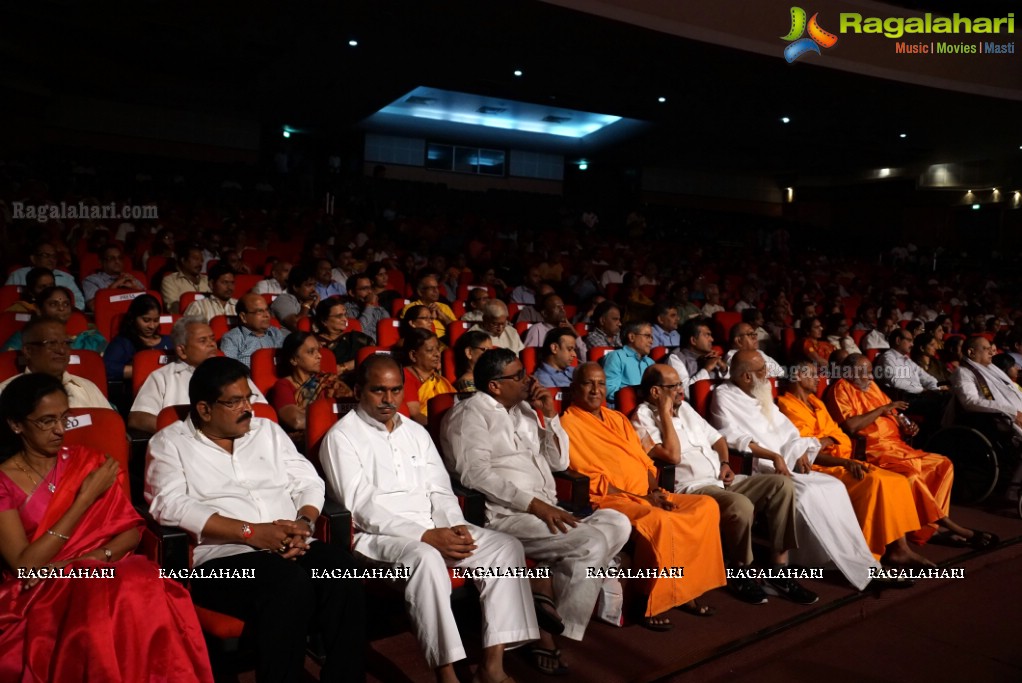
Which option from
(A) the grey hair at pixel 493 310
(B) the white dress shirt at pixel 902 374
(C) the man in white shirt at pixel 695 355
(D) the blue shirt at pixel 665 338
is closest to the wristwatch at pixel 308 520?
(A) the grey hair at pixel 493 310

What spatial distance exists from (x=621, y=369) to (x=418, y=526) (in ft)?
6.25

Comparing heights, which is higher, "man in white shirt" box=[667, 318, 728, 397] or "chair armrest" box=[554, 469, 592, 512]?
"man in white shirt" box=[667, 318, 728, 397]

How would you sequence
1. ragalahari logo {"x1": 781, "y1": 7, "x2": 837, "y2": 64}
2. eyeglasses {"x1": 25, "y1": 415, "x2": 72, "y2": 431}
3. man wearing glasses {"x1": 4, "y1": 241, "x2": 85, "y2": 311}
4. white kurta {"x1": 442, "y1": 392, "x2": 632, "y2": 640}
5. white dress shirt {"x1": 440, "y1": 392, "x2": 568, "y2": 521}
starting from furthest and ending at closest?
ragalahari logo {"x1": 781, "y1": 7, "x2": 837, "y2": 64} → man wearing glasses {"x1": 4, "y1": 241, "x2": 85, "y2": 311} → white dress shirt {"x1": 440, "y1": 392, "x2": 568, "y2": 521} → white kurta {"x1": 442, "y1": 392, "x2": 632, "y2": 640} → eyeglasses {"x1": 25, "y1": 415, "x2": 72, "y2": 431}

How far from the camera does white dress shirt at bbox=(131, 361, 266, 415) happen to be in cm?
260

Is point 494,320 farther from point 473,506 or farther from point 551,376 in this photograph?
Result: point 473,506

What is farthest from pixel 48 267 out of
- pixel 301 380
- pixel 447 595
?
pixel 447 595

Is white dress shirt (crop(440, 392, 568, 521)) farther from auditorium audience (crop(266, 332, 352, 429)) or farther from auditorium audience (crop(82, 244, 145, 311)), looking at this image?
auditorium audience (crop(82, 244, 145, 311))

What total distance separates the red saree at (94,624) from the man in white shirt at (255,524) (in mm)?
138

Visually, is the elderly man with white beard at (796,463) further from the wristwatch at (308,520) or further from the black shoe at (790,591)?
the wristwatch at (308,520)

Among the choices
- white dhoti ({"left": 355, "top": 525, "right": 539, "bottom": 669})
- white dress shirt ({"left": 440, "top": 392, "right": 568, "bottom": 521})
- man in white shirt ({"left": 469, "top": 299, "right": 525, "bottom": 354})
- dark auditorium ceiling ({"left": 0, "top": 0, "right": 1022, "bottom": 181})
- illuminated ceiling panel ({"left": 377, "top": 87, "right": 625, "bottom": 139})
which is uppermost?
illuminated ceiling panel ({"left": 377, "top": 87, "right": 625, "bottom": 139})

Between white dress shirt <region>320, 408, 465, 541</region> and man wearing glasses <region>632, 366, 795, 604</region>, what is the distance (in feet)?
3.24

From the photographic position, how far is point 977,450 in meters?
3.80

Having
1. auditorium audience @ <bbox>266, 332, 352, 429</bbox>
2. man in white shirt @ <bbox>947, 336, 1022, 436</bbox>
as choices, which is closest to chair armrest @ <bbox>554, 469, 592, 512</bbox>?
auditorium audience @ <bbox>266, 332, 352, 429</bbox>

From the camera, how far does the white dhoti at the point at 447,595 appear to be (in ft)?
6.19
